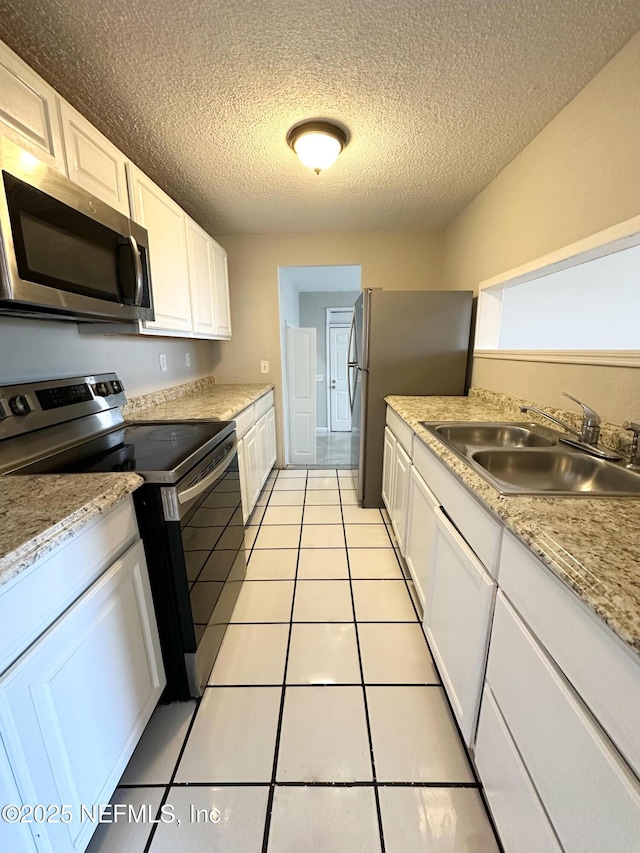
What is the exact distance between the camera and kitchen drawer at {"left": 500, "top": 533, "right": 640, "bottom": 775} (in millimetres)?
477

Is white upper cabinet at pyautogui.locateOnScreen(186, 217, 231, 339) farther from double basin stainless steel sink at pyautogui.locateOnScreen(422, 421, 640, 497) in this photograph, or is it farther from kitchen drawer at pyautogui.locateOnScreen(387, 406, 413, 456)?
double basin stainless steel sink at pyautogui.locateOnScreen(422, 421, 640, 497)

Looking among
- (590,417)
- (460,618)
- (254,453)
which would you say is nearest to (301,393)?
(254,453)

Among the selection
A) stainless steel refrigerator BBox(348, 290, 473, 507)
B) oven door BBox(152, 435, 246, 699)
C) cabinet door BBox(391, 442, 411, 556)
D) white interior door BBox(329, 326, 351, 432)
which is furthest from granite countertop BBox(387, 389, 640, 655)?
white interior door BBox(329, 326, 351, 432)

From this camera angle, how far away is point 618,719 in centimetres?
49

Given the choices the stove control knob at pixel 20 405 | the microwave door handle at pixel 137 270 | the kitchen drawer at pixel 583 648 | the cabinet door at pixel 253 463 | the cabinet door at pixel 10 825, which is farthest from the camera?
the cabinet door at pixel 253 463

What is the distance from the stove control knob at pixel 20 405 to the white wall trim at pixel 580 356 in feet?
7.03

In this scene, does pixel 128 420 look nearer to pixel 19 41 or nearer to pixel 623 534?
pixel 19 41

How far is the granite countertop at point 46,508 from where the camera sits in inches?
24.5

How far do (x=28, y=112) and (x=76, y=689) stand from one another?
161 centimetres

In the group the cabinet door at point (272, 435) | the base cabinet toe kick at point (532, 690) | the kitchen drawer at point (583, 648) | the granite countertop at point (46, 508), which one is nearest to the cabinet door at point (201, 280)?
the cabinet door at point (272, 435)

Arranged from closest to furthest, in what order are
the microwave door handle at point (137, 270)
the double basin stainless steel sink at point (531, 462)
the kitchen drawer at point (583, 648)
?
the kitchen drawer at point (583, 648)
the double basin stainless steel sink at point (531, 462)
the microwave door handle at point (137, 270)

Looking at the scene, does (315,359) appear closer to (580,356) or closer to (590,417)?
(580,356)

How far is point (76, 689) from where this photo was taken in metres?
0.77

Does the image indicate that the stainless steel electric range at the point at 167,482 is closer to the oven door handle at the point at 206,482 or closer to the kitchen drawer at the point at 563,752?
the oven door handle at the point at 206,482
